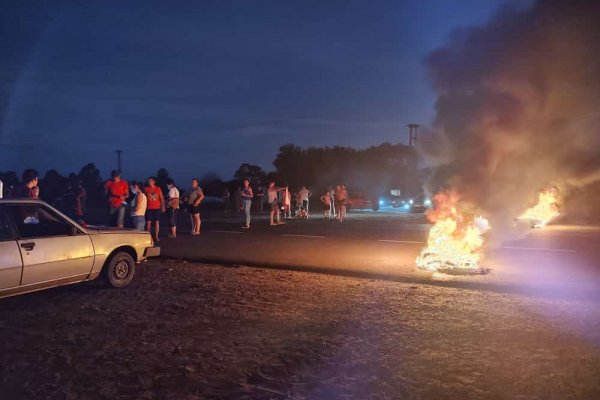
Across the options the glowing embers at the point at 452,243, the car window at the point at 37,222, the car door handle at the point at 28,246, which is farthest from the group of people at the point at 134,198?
the glowing embers at the point at 452,243

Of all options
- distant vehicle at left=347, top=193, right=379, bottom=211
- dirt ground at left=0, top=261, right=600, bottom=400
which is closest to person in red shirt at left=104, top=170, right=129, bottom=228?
dirt ground at left=0, top=261, right=600, bottom=400

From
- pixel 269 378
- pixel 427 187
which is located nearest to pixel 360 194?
pixel 427 187

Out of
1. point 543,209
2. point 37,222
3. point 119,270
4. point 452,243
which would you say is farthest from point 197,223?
point 543,209

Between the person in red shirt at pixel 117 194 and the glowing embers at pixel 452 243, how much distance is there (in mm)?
7250

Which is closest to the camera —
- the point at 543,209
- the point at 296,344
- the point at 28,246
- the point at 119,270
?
the point at 296,344

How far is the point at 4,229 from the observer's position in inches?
247

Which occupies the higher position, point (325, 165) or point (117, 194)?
point (325, 165)

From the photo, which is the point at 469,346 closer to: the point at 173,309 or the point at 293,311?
the point at 293,311

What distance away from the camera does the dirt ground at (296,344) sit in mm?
4102

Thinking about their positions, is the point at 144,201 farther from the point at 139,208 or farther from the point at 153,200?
the point at 153,200

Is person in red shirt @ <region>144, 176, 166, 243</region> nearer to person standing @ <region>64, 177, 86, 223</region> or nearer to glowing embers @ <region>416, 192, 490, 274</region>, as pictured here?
person standing @ <region>64, 177, 86, 223</region>

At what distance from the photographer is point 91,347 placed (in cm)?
514

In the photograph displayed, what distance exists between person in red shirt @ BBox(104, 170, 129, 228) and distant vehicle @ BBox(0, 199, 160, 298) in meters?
4.52

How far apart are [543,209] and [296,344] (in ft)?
52.6
